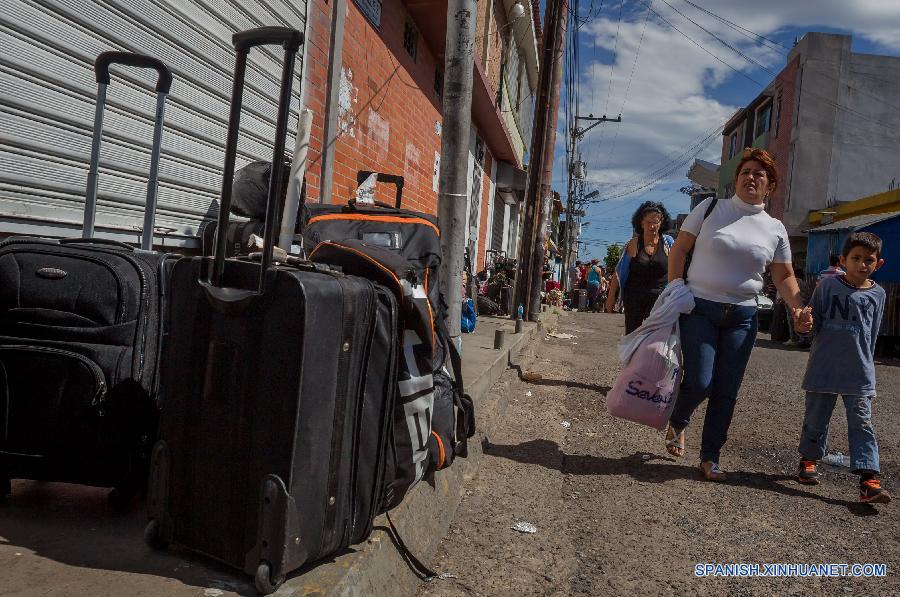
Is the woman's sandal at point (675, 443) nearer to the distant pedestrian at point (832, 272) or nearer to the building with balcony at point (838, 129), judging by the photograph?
the distant pedestrian at point (832, 272)

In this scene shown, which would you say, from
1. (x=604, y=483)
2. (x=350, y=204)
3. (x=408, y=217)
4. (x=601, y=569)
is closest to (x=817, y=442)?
(x=604, y=483)

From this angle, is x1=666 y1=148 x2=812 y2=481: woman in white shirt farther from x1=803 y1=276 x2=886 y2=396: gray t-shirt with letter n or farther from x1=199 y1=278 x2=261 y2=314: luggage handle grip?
x1=199 y1=278 x2=261 y2=314: luggage handle grip

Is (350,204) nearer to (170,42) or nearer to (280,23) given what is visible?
(170,42)

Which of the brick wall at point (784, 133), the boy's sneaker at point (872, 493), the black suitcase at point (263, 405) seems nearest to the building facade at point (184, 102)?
the black suitcase at point (263, 405)

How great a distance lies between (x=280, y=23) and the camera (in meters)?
5.32

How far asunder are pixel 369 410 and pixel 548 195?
33.8 feet

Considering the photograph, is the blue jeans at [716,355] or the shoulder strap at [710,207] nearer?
the blue jeans at [716,355]

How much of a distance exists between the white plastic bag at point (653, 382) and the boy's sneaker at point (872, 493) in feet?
3.33

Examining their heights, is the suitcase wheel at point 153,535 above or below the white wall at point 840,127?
below

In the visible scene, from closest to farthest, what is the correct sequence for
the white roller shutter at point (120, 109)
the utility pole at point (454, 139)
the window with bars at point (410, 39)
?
1. the white roller shutter at point (120, 109)
2. the utility pole at point (454, 139)
3. the window with bars at point (410, 39)

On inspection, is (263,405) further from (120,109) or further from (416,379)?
(120,109)

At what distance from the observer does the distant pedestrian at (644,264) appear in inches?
220

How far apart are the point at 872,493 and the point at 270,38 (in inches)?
139

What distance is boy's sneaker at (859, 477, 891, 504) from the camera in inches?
136
